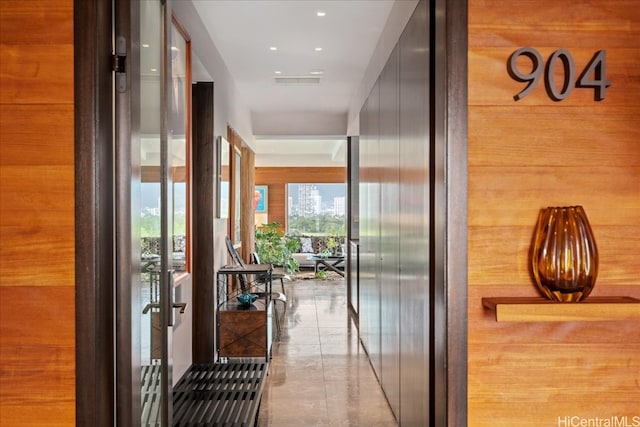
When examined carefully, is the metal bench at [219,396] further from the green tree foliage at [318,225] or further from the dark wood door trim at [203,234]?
the green tree foliage at [318,225]

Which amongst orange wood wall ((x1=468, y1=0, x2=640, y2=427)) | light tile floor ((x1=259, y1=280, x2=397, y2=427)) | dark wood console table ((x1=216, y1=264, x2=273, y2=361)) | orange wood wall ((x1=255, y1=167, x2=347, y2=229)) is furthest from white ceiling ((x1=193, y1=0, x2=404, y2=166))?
orange wood wall ((x1=255, y1=167, x2=347, y2=229))

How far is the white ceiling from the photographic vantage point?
12.6 ft

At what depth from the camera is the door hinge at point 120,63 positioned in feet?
5.20

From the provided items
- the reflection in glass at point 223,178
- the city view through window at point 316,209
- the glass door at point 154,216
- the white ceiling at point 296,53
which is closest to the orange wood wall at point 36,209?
the glass door at point 154,216

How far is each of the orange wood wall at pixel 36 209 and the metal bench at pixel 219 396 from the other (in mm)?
1278

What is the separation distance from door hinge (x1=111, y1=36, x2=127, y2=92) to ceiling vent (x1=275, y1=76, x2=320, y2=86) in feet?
14.4

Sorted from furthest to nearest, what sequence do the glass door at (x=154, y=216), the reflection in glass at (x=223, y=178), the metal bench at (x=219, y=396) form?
the reflection in glass at (x=223, y=178)
the metal bench at (x=219, y=396)
the glass door at (x=154, y=216)

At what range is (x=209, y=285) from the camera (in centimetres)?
429

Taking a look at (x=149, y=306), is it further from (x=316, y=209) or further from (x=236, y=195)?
(x=316, y=209)

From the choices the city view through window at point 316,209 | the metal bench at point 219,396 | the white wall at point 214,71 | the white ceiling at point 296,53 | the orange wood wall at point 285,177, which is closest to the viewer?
the metal bench at point 219,396

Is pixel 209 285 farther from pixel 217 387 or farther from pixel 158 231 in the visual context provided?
pixel 158 231

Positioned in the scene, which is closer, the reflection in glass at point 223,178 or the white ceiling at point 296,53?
the white ceiling at point 296,53

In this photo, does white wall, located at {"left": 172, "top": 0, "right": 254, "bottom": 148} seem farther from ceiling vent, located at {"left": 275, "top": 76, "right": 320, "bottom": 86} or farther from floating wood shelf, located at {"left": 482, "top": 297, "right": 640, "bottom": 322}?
floating wood shelf, located at {"left": 482, "top": 297, "right": 640, "bottom": 322}

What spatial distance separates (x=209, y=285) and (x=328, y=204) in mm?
9813
